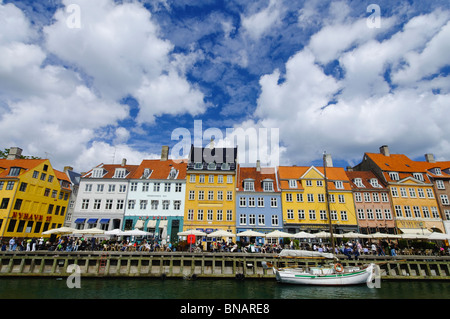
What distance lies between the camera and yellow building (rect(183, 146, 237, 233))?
1593 inches

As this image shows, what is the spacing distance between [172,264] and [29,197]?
31315 millimetres

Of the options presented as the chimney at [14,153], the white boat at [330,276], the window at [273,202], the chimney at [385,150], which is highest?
the chimney at [385,150]

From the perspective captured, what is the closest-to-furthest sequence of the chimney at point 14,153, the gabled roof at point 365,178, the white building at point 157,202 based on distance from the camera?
the white building at point 157,202
the gabled roof at point 365,178
the chimney at point 14,153

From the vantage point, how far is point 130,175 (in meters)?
44.6

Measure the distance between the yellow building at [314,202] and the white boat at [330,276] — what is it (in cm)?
1723

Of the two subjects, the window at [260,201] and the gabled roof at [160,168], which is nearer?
the window at [260,201]

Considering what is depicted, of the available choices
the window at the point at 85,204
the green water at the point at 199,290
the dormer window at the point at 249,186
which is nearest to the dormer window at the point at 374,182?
the dormer window at the point at 249,186

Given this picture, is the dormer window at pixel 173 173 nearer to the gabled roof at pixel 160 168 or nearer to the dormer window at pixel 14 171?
the gabled roof at pixel 160 168

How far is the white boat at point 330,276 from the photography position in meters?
21.8

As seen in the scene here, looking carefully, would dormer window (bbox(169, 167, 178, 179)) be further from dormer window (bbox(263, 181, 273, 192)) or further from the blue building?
dormer window (bbox(263, 181, 273, 192))

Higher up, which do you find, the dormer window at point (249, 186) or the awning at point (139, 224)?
the dormer window at point (249, 186)

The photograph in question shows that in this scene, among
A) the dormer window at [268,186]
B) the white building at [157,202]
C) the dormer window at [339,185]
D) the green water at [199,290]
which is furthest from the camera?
the dormer window at [339,185]

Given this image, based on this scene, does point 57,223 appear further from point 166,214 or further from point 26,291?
point 26,291
